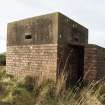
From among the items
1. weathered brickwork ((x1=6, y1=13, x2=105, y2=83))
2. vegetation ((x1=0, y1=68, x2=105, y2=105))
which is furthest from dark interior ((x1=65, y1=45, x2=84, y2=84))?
vegetation ((x1=0, y1=68, x2=105, y2=105))

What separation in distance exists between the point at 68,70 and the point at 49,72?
771mm

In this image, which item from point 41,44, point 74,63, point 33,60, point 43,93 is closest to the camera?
point 43,93

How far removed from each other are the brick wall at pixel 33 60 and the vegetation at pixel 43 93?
0.32 meters

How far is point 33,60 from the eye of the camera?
7.65 m

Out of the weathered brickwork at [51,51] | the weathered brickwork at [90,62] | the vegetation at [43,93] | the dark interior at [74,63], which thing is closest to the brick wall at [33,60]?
the weathered brickwork at [51,51]

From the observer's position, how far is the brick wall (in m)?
7.10

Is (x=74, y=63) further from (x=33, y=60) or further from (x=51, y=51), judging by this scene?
(x=33, y=60)

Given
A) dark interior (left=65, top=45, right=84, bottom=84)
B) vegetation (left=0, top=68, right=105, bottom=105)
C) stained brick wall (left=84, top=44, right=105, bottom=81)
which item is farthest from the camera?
dark interior (left=65, top=45, right=84, bottom=84)

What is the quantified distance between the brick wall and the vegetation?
325 millimetres

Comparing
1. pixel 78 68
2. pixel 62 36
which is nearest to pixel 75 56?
pixel 78 68

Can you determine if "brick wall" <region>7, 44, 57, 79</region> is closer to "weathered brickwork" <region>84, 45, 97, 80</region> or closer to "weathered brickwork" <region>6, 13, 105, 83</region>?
Result: "weathered brickwork" <region>6, 13, 105, 83</region>

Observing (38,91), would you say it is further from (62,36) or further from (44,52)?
(62,36)

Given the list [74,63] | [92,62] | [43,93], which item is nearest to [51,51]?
[74,63]

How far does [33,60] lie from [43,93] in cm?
168
